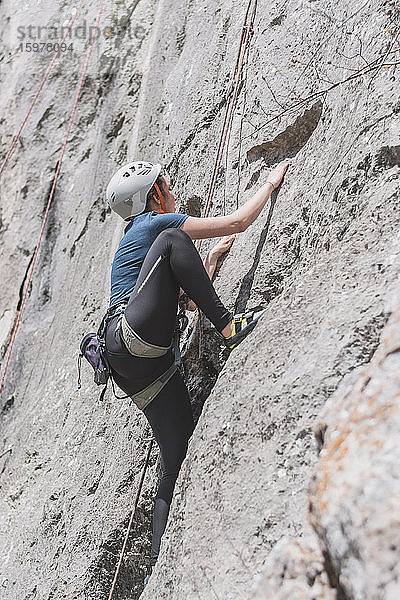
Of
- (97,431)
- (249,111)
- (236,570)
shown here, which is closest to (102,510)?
(97,431)

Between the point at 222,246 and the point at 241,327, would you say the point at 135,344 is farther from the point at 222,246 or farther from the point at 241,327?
the point at 222,246

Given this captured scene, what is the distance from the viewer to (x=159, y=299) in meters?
3.53

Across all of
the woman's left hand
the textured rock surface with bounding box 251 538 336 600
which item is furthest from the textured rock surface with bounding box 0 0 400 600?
the woman's left hand

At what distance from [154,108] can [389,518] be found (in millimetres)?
5861

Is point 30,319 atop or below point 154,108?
below

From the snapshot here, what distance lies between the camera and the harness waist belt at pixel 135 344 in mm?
3590

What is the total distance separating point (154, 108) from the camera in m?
6.79

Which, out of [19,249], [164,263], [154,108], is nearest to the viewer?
[164,263]

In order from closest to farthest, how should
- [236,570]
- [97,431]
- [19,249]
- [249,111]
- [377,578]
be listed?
1. [377,578]
2. [236,570]
3. [249,111]
4. [97,431]
5. [19,249]

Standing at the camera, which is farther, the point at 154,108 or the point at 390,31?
the point at 154,108

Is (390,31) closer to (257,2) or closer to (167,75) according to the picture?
(257,2)

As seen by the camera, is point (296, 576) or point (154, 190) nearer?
point (296, 576)

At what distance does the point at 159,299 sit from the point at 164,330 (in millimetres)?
205

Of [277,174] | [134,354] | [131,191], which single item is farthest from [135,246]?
[277,174]
